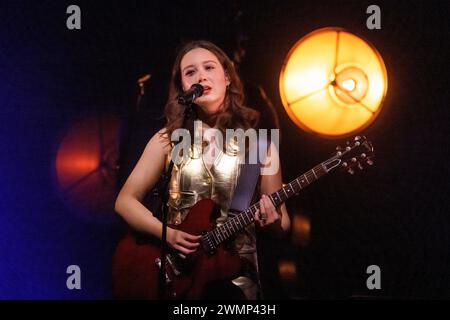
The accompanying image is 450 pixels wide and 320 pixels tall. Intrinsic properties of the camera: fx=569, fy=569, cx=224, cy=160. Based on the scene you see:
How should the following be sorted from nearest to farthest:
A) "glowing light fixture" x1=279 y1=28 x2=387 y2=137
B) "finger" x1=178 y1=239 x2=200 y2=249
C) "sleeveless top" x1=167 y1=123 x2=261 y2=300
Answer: "finger" x1=178 y1=239 x2=200 y2=249 → "sleeveless top" x1=167 y1=123 x2=261 y2=300 → "glowing light fixture" x1=279 y1=28 x2=387 y2=137

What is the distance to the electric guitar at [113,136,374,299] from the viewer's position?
283 centimetres

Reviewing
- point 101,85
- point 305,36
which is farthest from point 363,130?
point 101,85

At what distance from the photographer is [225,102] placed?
125 inches

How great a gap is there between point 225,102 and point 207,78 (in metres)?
0.17

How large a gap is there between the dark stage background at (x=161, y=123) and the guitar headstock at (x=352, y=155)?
0.90 feet

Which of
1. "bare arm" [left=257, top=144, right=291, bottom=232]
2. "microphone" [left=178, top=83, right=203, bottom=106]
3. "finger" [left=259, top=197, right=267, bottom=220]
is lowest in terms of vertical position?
"finger" [left=259, top=197, right=267, bottom=220]

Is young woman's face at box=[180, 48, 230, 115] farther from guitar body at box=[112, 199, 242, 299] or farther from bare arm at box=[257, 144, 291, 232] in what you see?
guitar body at box=[112, 199, 242, 299]

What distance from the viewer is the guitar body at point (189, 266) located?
2828mm

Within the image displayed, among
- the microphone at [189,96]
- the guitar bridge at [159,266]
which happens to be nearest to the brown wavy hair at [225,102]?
the microphone at [189,96]

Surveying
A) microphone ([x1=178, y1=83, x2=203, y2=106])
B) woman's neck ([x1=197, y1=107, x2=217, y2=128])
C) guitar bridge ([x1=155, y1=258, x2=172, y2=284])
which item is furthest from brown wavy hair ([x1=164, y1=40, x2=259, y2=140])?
guitar bridge ([x1=155, y1=258, x2=172, y2=284])

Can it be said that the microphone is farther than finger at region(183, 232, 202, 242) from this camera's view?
No

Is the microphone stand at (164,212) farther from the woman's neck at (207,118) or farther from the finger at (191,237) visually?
the woman's neck at (207,118)

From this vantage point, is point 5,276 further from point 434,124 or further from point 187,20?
point 434,124

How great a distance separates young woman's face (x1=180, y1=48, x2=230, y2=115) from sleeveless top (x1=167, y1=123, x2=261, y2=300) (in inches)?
7.5
